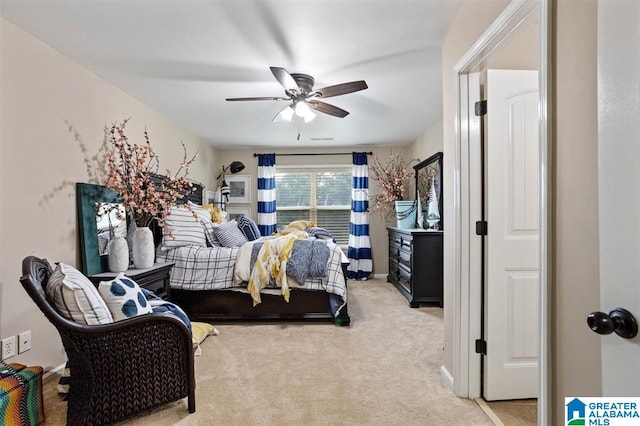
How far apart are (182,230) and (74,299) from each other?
207 centimetres

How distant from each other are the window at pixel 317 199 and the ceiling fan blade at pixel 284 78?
3612 mm

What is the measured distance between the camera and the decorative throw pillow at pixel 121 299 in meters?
1.92

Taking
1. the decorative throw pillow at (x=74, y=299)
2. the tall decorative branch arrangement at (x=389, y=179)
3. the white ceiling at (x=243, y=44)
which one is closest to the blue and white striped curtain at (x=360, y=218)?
the tall decorative branch arrangement at (x=389, y=179)

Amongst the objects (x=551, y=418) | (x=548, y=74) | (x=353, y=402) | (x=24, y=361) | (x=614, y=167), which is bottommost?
(x=353, y=402)

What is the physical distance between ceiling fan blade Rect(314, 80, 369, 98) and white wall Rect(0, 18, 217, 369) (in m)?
1.92

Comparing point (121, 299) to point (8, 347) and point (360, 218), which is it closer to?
point (8, 347)

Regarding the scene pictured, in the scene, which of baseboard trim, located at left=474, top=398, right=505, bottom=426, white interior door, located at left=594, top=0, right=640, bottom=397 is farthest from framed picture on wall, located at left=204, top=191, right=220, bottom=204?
white interior door, located at left=594, top=0, right=640, bottom=397

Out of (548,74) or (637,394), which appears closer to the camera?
(637,394)

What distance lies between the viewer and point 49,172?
8.04 feet

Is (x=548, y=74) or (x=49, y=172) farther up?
(x=548, y=74)

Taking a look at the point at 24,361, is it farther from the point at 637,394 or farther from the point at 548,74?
the point at 548,74

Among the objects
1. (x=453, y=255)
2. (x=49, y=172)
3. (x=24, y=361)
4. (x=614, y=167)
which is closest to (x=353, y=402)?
(x=453, y=255)

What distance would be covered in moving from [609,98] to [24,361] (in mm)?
3205

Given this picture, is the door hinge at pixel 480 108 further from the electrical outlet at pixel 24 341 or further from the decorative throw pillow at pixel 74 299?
the electrical outlet at pixel 24 341
